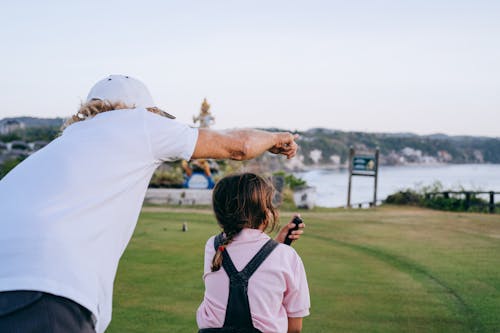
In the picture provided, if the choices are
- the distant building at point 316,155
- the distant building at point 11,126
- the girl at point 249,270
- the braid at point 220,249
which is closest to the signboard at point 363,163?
the distant building at point 316,155

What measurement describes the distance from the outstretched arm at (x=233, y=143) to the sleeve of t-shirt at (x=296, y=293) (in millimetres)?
559

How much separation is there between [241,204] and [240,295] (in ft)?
1.45

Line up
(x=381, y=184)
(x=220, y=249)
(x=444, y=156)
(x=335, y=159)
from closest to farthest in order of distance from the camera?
(x=220, y=249) → (x=381, y=184) → (x=335, y=159) → (x=444, y=156)

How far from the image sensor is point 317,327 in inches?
206

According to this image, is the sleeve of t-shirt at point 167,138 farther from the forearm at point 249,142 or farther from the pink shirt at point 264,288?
the pink shirt at point 264,288

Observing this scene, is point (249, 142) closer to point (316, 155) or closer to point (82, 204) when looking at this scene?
point (82, 204)

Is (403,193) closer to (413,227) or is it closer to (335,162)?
(413,227)

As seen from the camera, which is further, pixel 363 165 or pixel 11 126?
pixel 11 126

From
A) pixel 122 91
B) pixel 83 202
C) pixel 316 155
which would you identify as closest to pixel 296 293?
pixel 83 202

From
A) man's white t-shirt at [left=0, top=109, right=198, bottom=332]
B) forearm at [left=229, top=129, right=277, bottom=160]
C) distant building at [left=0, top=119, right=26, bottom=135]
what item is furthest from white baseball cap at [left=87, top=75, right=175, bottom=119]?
distant building at [left=0, top=119, right=26, bottom=135]

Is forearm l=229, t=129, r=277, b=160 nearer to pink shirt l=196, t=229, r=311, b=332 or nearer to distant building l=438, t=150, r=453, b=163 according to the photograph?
pink shirt l=196, t=229, r=311, b=332

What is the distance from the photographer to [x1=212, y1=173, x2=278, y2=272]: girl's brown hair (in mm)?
3020

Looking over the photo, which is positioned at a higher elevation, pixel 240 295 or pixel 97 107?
pixel 97 107

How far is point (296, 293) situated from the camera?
9.75 feet
